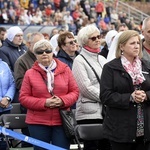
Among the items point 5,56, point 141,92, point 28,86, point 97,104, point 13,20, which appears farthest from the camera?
point 13,20

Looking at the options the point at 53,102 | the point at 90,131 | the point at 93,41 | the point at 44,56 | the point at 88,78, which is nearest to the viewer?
the point at 53,102

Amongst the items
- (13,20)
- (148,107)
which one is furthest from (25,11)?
(148,107)

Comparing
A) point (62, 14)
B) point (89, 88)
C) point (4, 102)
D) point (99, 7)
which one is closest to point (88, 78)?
point (89, 88)

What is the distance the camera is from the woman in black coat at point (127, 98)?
5.65m

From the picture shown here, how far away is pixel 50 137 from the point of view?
21.6 feet

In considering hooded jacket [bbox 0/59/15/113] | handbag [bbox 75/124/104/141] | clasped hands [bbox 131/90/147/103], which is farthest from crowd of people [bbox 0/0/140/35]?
clasped hands [bbox 131/90/147/103]

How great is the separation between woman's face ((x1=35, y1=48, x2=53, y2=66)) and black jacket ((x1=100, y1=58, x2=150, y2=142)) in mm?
1014

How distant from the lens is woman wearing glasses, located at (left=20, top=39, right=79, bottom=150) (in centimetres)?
644

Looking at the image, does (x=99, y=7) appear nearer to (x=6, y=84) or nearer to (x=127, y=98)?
(x=6, y=84)

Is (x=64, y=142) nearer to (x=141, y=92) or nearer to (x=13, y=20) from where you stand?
(x=141, y=92)

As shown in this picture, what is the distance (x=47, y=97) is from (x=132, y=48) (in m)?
1.26

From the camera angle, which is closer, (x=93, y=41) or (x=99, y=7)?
(x=93, y=41)

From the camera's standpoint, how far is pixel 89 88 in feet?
22.6

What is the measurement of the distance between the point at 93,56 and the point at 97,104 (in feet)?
2.11
